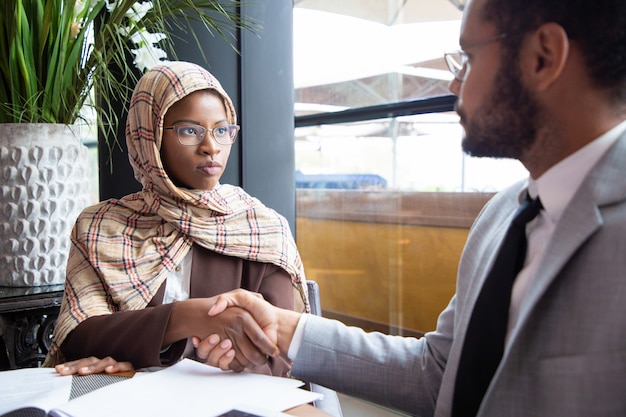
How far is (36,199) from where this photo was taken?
2.06 meters

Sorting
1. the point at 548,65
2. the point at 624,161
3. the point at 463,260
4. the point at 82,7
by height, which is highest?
the point at 82,7

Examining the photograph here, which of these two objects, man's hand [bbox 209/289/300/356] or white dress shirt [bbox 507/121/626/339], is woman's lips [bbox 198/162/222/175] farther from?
white dress shirt [bbox 507/121/626/339]

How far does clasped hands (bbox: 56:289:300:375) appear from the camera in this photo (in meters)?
1.28

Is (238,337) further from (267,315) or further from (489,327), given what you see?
(489,327)

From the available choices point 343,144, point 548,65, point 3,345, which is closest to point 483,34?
point 548,65

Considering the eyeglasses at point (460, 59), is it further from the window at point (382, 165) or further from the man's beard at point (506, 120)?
the window at point (382, 165)

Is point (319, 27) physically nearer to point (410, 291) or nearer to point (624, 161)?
point (410, 291)

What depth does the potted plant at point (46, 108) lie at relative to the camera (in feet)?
6.61

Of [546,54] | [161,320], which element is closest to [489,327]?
[546,54]

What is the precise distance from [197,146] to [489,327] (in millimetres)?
1013

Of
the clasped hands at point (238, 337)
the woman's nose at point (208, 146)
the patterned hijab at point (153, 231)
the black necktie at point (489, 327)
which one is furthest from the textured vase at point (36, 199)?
the black necktie at point (489, 327)

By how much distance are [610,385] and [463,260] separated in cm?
43

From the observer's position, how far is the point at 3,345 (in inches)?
86.4

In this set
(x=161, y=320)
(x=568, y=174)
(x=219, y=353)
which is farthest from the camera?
(x=161, y=320)
